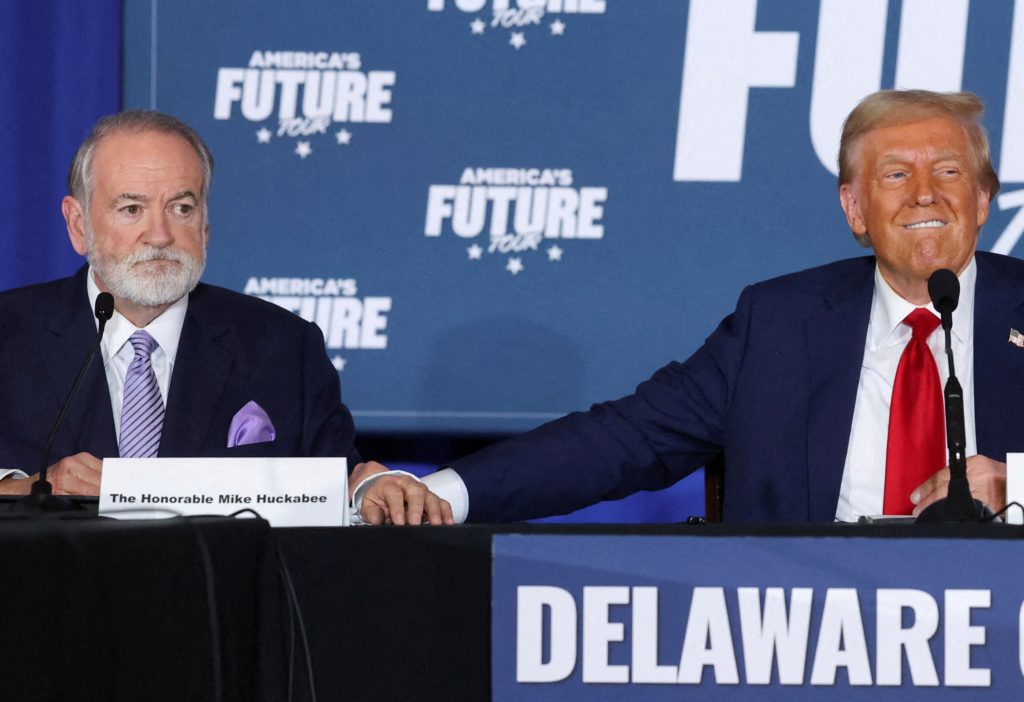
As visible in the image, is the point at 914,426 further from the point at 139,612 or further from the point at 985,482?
the point at 139,612

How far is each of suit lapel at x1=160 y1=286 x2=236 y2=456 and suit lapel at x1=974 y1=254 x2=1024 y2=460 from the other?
1549mm

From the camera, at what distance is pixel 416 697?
197 centimetres

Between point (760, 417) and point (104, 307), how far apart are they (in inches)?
51.2

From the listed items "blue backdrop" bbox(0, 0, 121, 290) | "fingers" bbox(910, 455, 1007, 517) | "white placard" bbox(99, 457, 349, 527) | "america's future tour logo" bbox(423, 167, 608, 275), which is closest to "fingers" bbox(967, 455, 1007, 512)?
"fingers" bbox(910, 455, 1007, 517)

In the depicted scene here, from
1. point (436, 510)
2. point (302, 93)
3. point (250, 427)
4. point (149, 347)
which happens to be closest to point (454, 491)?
point (436, 510)

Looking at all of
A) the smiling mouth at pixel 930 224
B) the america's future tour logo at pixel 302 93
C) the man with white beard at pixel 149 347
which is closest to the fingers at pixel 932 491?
the smiling mouth at pixel 930 224

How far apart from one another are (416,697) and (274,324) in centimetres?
151

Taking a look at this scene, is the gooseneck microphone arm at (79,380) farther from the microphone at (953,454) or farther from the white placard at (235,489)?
the microphone at (953,454)

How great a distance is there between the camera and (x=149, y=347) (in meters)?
3.17

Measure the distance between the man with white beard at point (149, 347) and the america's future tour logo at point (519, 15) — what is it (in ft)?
4.20

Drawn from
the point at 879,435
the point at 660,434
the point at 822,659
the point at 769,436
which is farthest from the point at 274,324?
the point at 822,659

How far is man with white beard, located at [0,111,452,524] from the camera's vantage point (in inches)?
121

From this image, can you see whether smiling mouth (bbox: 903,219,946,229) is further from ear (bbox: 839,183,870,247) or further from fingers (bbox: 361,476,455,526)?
fingers (bbox: 361,476,455,526)

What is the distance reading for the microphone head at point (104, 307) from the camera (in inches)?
97.4
